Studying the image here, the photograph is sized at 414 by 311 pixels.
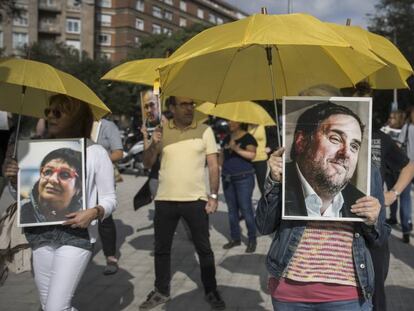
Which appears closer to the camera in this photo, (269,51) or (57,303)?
(269,51)

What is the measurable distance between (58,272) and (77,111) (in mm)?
994

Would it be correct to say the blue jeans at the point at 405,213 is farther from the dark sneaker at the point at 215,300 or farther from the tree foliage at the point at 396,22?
the tree foliage at the point at 396,22

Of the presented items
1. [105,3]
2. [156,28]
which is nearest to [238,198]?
[105,3]

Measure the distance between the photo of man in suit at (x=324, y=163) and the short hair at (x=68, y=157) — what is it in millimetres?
1251

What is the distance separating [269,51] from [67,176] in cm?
133

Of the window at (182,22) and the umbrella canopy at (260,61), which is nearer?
the umbrella canopy at (260,61)

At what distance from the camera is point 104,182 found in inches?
130

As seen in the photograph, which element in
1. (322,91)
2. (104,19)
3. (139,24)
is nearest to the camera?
(322,91)

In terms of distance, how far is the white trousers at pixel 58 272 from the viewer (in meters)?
3.02

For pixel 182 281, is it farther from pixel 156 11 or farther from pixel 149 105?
pixel 156 11

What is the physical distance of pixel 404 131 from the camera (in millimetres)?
7348

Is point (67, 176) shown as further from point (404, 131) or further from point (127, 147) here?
point (127, 147)

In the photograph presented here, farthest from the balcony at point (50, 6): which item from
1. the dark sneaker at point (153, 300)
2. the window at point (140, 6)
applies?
the dark sneaker at point (153, 300)

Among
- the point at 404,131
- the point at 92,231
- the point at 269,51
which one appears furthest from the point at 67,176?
the point at 404,131
